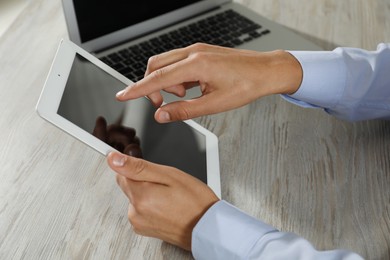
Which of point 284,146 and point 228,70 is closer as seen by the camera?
point 228,70

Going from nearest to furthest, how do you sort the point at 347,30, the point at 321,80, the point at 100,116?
the point at 100,116 < the point at 321,80 < the point at 347,30

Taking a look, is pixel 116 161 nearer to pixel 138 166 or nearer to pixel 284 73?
pixel 138 166

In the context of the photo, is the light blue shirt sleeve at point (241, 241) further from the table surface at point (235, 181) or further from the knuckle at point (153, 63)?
the knuckle at point (153, 63)

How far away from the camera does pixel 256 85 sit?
79cm

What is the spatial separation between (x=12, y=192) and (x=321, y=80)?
0.54 m

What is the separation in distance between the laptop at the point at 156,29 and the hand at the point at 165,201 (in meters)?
0.39

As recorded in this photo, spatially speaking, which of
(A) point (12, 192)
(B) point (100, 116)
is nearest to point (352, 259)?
(B) point (100, 116)

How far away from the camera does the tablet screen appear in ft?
2.42

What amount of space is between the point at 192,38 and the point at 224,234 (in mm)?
604

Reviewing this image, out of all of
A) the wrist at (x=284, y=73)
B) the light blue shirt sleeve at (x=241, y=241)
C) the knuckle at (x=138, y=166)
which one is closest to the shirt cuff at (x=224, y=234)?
the light blue shirt sleeve at (x=241, y=241)

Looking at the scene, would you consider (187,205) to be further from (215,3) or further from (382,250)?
(215,3)

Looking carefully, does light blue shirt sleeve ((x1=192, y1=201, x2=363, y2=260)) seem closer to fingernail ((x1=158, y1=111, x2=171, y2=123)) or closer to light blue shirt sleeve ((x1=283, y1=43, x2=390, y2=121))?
fingernail ((x1=158, y1=111, x2=171, y2=123))

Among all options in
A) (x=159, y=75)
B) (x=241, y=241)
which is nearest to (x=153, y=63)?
(x=159, y=75)

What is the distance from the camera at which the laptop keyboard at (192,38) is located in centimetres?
107
